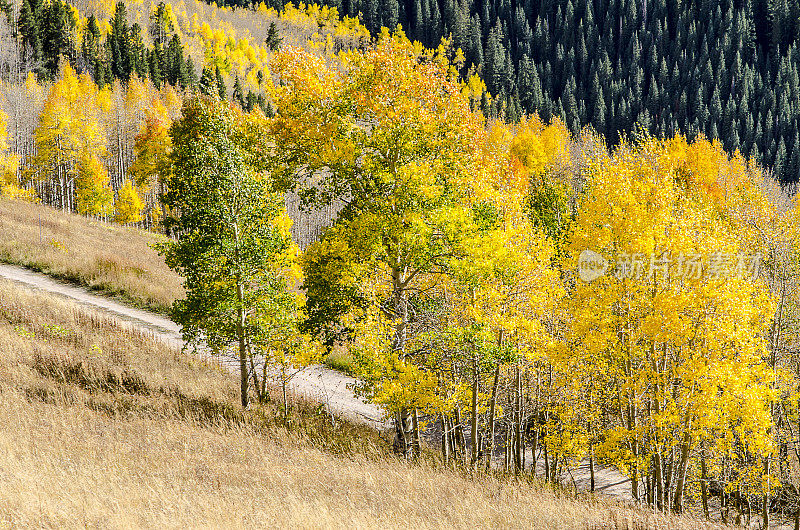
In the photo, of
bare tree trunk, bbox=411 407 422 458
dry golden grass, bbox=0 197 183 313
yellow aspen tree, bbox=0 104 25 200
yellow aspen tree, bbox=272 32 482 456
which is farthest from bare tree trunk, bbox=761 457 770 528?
yellow aspen tree, bbox=0 104 25 200

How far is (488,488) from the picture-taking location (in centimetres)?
1125

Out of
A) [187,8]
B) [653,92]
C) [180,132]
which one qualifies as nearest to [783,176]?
[653,92]

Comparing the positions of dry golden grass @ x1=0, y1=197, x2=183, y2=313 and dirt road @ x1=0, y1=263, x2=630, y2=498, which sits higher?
dry golden grass @ x1=0, y1=197, x2=183, y2=313

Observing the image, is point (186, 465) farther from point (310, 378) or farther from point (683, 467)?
point (683, 467)

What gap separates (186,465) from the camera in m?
9.67

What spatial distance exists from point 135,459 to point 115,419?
2523mm

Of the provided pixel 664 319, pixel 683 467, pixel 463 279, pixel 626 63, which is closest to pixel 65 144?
pixel 463 279

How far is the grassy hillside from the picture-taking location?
24.7 feet

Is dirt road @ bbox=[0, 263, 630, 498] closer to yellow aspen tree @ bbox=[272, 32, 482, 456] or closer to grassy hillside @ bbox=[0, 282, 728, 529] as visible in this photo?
grassy hillside @ bbox=[0, 282, 728, 529]

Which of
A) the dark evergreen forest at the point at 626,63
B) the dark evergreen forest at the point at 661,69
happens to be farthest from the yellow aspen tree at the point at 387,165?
the dark evergreen forest at the point at 661,69
